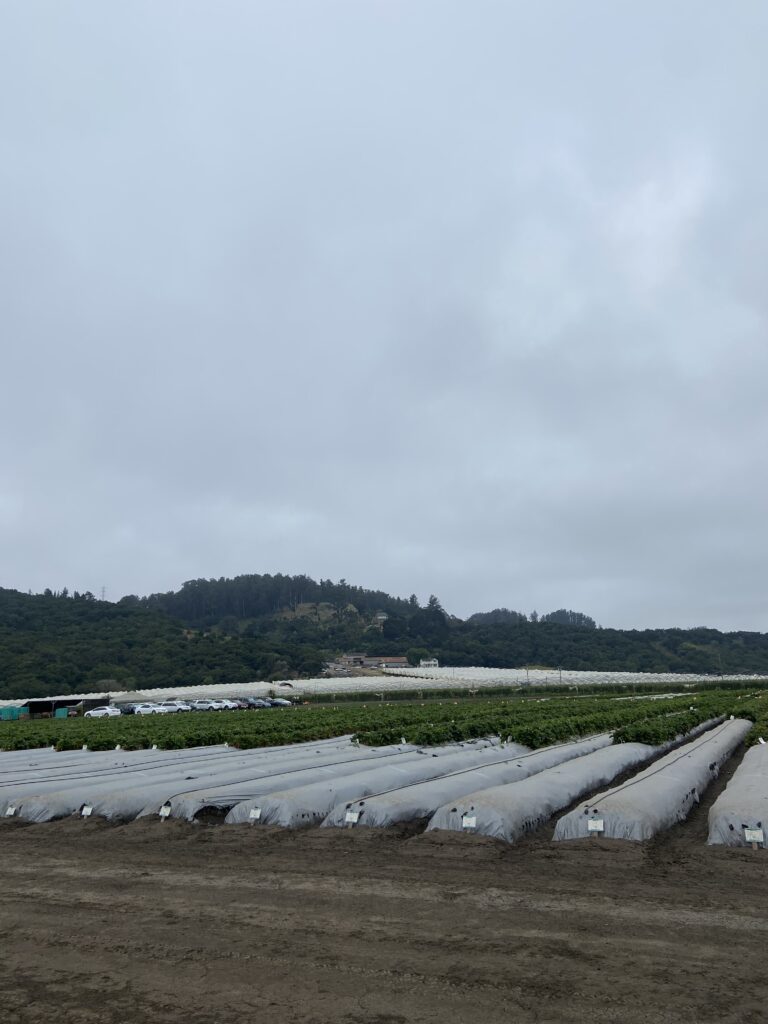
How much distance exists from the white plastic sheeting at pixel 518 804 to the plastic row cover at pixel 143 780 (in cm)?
734

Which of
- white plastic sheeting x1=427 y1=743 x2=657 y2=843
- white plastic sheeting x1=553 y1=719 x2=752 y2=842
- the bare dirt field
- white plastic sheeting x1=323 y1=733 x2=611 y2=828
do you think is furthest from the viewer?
white plastic sheeting x1=323 y1=733 x2=611 y2=828

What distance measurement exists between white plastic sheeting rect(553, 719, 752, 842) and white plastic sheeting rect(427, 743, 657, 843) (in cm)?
99

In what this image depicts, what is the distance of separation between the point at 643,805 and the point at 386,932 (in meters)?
7.20

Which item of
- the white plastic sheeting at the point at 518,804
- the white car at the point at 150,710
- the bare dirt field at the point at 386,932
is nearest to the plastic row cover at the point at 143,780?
the bare dirt field at the point at 386,932

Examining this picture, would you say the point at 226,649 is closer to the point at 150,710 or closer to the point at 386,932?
the point at 150,710

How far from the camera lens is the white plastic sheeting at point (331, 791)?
1534 centimetres

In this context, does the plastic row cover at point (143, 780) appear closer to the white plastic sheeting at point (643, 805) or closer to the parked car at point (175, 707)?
the white plastic sheeting at point (643, 805)

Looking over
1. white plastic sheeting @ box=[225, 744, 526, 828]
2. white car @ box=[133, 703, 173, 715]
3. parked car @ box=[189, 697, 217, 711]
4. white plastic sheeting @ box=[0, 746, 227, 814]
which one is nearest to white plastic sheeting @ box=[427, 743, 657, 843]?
white plastic sheeting @ box=[225, 744, 526, 828]

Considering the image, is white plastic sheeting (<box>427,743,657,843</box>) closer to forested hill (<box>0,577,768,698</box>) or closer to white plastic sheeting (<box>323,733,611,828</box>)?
white plastic sheeting (<box>323,733,611,828</box>)

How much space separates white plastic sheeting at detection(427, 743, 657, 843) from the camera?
44.8ft

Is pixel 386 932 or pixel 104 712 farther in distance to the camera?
pixel 104 712

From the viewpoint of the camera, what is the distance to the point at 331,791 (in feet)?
54.1

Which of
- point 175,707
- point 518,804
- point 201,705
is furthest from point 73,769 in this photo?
point 201,705

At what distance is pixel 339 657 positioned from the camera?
169000 millimetres
